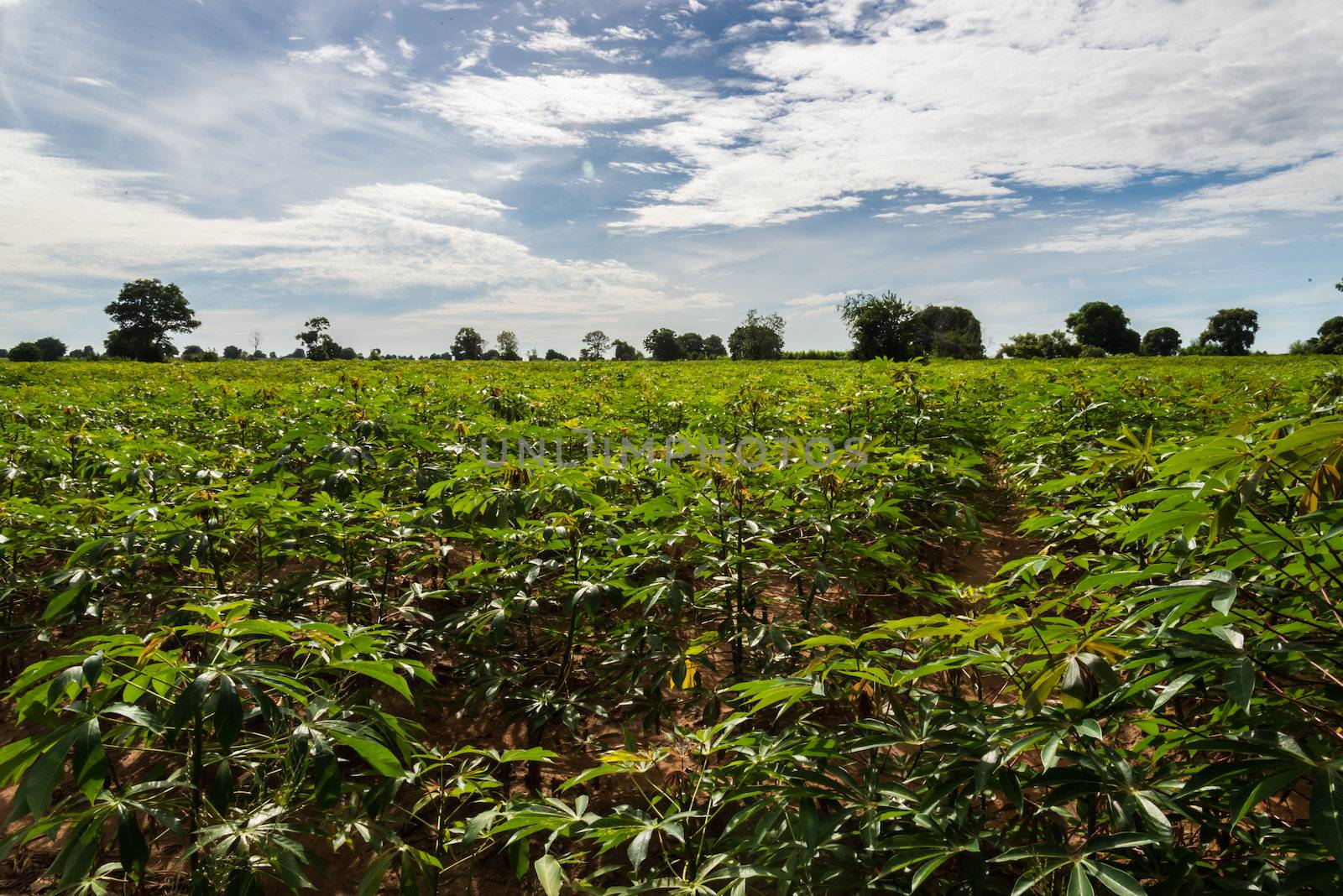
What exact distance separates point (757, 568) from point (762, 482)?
0.92 meters

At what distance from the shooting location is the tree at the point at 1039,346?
3900 centimetres

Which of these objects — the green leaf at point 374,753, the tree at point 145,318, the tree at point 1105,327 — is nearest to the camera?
the green leaf at point 374,753

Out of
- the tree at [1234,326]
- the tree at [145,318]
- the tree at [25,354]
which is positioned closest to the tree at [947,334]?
the tree at [1234,326]

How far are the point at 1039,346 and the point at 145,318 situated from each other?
6999cm

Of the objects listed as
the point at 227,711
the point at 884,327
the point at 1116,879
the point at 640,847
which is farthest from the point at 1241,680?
the point at 884,327

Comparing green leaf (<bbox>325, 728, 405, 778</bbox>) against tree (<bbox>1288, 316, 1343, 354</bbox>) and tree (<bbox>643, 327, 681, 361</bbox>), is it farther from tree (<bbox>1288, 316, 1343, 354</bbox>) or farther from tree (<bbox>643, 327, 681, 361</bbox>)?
tree (<bbox>643, 327, 681, 361</bbox>)

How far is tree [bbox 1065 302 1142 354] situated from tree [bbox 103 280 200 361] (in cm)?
8189

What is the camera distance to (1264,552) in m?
1.55

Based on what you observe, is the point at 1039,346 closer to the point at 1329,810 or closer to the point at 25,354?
the point at 1329,810

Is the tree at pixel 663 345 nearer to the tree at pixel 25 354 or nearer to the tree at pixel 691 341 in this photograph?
the tree at pixel 691 341

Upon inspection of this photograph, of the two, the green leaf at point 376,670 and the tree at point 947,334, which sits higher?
the tree at point 947,334

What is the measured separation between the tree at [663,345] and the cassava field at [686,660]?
53518 mm

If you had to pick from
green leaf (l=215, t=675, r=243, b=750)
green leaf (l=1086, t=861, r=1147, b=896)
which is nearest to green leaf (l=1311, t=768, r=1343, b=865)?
green leaf (l=1086, t=861, r=1147, b=896)

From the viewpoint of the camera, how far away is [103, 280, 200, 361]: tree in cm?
5262
